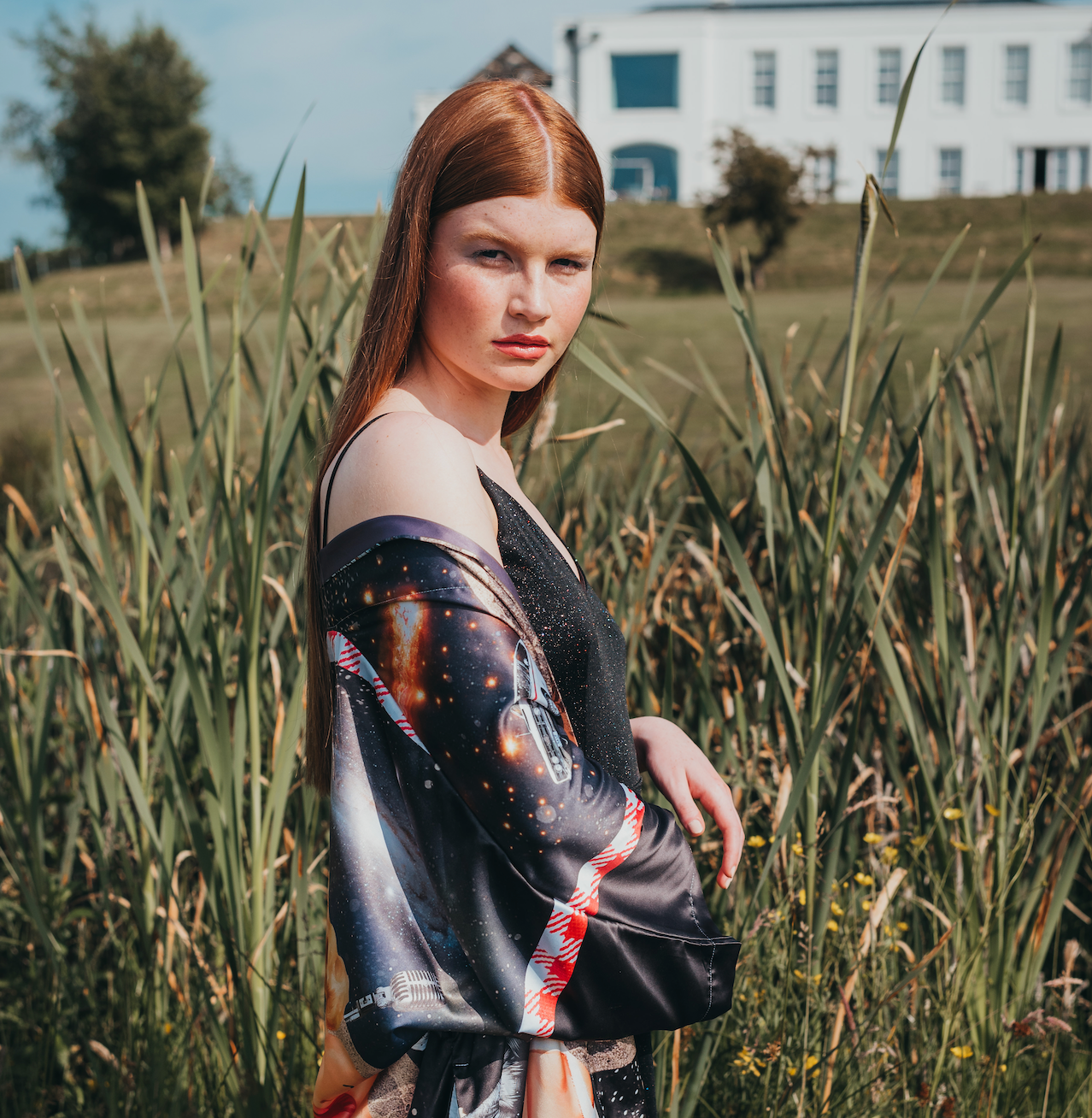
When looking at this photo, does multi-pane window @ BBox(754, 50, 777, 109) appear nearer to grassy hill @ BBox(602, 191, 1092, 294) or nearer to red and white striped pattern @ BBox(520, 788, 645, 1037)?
grassy hill @ BBox(602, 191, 1092, 294)

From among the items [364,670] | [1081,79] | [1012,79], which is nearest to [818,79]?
[1012,79]

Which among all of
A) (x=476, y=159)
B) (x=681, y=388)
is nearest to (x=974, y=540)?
(x=476, y=159)

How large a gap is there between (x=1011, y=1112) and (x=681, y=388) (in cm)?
718

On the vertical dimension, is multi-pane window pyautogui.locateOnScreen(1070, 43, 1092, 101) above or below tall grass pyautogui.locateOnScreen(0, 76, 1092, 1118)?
above

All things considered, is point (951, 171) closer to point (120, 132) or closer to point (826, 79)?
point (826, 79)

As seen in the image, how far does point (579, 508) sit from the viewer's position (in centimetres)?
240

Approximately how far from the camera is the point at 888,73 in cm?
2673

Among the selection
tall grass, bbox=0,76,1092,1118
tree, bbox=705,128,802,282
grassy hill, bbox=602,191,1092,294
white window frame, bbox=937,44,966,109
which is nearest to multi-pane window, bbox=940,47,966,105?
white window frame, bbox=937,44,966,109

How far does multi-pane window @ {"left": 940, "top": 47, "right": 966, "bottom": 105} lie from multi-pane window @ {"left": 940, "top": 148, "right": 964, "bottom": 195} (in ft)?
4.49

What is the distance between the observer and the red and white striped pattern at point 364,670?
2.27ft

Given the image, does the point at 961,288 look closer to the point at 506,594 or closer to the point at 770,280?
the point at 770,280

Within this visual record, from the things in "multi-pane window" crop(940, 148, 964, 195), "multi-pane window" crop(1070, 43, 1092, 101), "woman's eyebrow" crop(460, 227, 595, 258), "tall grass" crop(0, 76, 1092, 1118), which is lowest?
"tall grass" crop(0, 76, 1092, 1118)

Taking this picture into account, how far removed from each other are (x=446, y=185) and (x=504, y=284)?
0.32 ft

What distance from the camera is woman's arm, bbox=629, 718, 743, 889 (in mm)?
832
